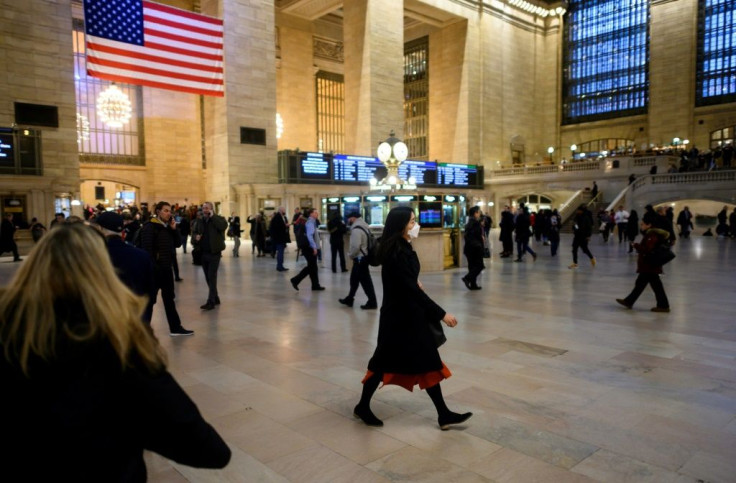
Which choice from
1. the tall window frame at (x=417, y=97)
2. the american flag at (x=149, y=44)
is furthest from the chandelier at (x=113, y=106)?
the tall window frame at (x=417, y=97)

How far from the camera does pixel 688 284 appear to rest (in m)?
10.0

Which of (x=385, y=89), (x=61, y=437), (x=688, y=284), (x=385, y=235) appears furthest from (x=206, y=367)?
(x=385, y=89)

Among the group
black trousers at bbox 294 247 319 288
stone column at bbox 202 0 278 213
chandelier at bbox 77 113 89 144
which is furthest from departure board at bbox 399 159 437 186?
black trousers at bbox 294 247 319 288

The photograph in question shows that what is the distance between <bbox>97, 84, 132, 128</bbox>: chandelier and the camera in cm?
2433

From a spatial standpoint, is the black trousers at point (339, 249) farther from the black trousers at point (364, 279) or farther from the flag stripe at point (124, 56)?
the flag stripe at point (124, 56)

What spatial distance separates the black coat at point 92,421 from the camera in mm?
1287

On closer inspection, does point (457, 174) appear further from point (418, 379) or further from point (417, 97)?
point (418, 379)

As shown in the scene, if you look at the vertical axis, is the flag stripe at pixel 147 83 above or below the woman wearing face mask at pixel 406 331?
above

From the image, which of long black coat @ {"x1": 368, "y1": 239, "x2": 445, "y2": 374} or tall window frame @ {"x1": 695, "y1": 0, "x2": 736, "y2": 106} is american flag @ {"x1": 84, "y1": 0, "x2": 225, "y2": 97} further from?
tall window frame @ {"x1": 695, "y1": 0, "x2": 736, "y2": 106}

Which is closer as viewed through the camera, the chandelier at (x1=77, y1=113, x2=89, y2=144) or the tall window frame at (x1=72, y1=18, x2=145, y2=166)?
the chandelier at (x1=77, y1=113, x2=89, y2=144)

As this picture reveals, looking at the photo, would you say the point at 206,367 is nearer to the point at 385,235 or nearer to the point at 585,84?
the point at 385,235

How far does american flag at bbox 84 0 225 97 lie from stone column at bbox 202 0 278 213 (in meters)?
5.46

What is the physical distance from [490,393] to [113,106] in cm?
2504

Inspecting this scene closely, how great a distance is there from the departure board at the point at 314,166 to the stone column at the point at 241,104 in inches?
59.5
